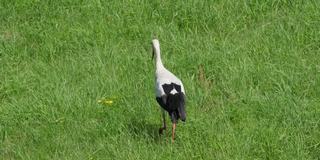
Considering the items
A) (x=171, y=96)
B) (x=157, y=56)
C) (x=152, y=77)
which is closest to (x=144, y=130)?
(x=171, y=96)

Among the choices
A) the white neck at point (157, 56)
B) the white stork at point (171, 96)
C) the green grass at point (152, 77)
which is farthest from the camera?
the white neck at point (157, 56)

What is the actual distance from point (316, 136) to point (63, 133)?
2307mm

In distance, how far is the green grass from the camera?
5.30m

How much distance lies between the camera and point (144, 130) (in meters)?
5.48

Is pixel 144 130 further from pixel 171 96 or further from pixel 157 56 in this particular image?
pixel 157 56

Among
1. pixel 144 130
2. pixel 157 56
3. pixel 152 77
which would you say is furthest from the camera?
pixel 152 77

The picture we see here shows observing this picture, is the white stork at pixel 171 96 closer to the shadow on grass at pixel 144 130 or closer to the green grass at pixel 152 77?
the shadow on grass at pixel 144 130

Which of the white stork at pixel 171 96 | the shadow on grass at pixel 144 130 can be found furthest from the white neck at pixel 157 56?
the shadow on grass at pixel 144 130

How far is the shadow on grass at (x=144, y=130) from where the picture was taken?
5.40 metres

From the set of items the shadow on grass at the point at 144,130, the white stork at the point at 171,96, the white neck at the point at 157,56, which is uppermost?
the white neck at the point at 157,56

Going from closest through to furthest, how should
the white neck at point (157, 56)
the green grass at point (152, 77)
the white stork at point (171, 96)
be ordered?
the white stork at point (171, 96) < the green grass at point (152, 77) < the white neck at point (157, 56)

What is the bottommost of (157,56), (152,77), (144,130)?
(144,130)

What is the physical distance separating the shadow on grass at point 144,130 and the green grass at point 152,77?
0.04ft

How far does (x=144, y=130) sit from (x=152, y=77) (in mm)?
977
